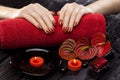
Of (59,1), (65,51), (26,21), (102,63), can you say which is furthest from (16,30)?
(59,1)

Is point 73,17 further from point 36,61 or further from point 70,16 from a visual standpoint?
point 36,61

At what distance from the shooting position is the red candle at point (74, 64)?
71 centimetres

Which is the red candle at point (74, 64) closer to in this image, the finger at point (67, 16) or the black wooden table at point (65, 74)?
the black wooden table at point (65, 74)

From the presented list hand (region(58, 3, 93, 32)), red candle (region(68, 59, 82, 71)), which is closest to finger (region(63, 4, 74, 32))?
hand (region(58, 3, 93, 32))

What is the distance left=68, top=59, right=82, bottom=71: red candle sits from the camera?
0.71 metres

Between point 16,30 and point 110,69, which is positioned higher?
point 16,30

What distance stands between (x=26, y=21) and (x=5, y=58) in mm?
128

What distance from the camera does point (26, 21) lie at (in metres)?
0.79

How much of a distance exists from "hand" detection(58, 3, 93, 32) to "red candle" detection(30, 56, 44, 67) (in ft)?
0.44

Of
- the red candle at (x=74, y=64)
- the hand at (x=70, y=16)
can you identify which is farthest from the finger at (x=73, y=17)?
the red candle at (x=74, y=64)

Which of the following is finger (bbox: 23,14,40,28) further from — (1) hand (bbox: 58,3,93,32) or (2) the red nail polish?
(2) the red nail polish

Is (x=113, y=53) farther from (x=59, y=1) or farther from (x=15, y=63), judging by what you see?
(x=59, y=1)

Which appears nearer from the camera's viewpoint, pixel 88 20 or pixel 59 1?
pixel 88 20

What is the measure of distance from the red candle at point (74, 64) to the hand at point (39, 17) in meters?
0.12
